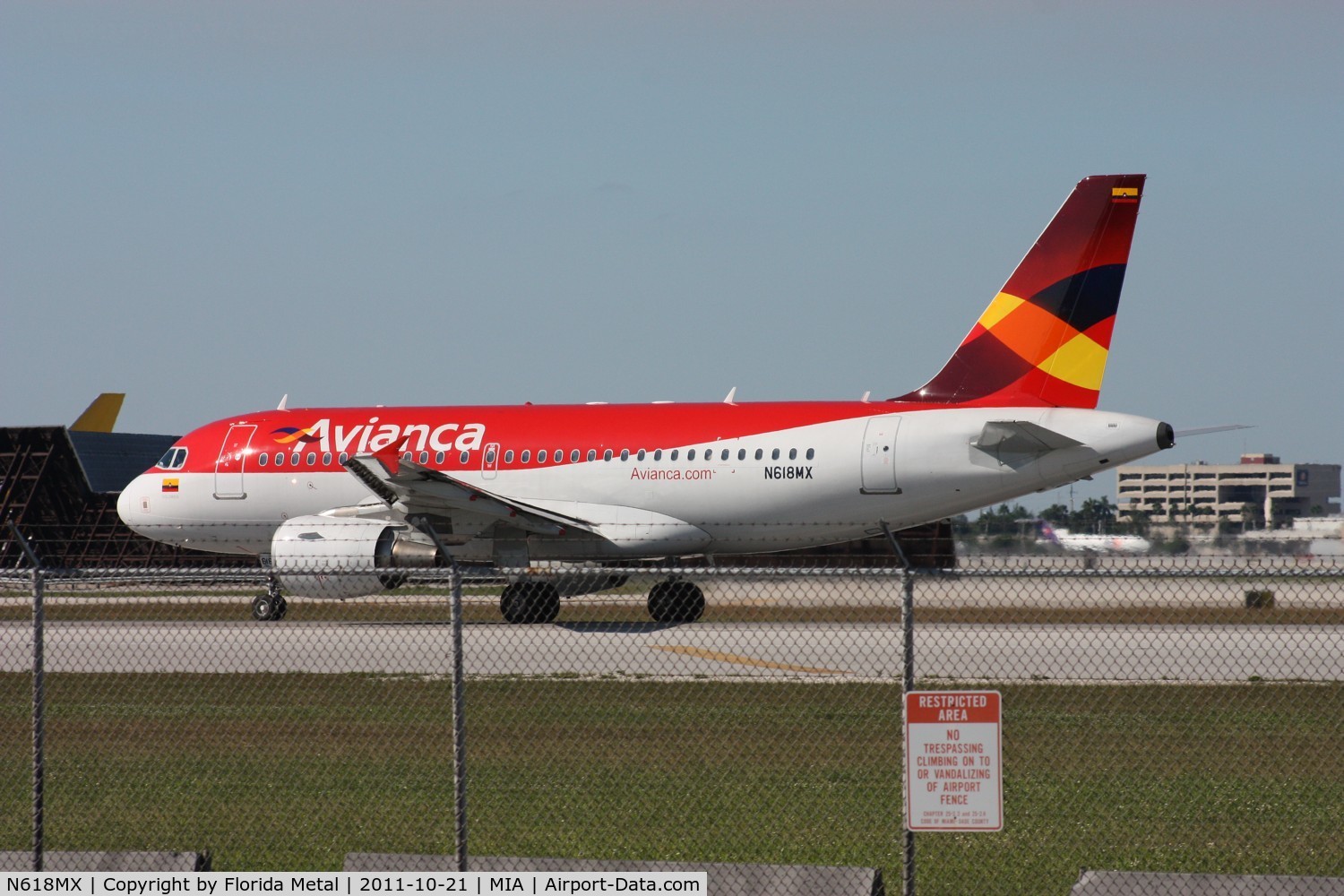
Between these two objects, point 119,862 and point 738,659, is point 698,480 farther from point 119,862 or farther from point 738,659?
point 119,862

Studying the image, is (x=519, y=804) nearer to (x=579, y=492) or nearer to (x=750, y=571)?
(x=750, y=571)

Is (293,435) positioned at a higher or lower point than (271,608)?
higher

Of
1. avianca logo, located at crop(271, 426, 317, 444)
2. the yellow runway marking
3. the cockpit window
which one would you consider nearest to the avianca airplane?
avianca logo, located at crop(271, 426, 317, 444)

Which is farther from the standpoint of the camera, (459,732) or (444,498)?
(444,498)

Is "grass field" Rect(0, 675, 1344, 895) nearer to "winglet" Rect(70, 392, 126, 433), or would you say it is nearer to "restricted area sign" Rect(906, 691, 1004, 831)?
"restricted area sign" Rect(906, 691, 1004, 831)

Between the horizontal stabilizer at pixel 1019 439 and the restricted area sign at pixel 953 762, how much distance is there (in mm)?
17058

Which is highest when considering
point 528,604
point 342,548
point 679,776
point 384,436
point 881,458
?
point 384,436

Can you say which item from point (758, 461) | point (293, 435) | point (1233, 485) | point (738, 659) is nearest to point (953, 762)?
point (738, 659)

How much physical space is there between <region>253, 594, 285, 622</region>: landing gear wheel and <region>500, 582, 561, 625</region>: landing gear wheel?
453 centimetres

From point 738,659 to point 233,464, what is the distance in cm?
1394

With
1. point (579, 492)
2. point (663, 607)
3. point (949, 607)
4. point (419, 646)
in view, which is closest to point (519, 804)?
point (419, 646)

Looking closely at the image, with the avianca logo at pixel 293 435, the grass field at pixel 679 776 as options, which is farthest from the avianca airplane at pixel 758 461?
the grass field at pixel 679 776

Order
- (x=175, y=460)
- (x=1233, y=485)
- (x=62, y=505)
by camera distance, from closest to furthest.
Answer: (x=175, y=460) < (x=62, y=505) < (x=1233, y=485)

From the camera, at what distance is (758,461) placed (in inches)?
1043
